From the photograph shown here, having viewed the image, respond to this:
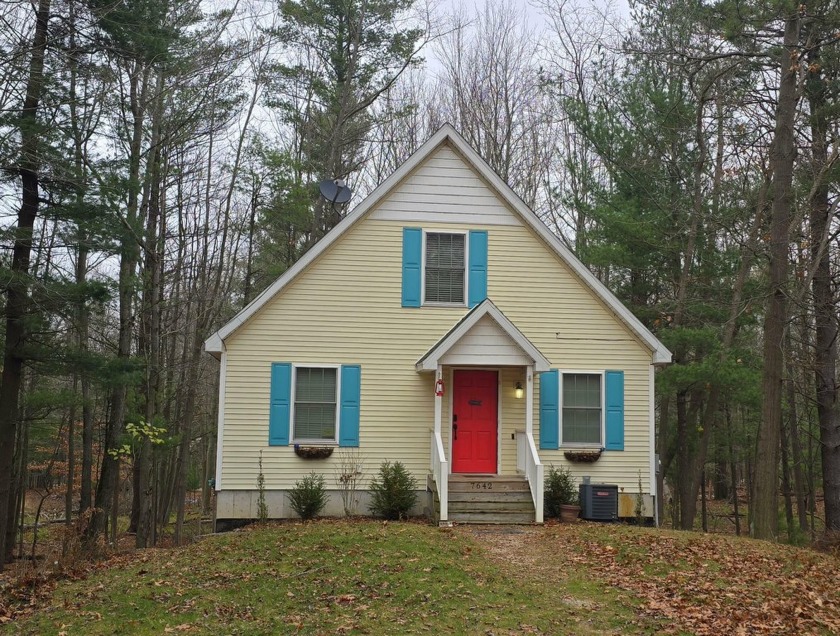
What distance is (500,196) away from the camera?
583 inches

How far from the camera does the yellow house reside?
1387cm

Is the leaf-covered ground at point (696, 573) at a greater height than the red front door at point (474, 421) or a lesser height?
lesser

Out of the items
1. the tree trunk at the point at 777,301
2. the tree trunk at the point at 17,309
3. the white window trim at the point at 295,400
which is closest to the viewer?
the tree trunk at the point at 777,301

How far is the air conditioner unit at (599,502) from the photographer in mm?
13586

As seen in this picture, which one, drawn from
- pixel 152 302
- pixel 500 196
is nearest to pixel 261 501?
pixel 152 302

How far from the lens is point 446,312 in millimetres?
14562

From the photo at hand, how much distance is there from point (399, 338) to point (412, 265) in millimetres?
1385

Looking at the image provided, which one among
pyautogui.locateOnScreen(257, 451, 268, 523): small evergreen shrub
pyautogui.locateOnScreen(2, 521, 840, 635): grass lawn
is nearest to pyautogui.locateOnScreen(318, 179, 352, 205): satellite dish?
pyautogui.locateOnScreen(257, 451, 268, 523): small evergreen shrub

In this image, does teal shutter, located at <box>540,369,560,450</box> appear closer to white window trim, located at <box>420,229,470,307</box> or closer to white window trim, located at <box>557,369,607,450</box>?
white window trim, located at <box>557,369,607,450</box>

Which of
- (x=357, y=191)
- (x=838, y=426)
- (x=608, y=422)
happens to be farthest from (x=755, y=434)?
(x=357, y=191)

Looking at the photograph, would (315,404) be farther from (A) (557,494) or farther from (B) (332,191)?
(A) (557,494)

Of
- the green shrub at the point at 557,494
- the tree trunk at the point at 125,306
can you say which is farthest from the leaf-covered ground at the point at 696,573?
the tree trunk at the point at 125,306

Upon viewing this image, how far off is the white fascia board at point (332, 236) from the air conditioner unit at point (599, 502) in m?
6.33

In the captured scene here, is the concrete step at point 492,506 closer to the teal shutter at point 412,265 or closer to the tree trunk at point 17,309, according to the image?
the teal shutter at point 412,265
